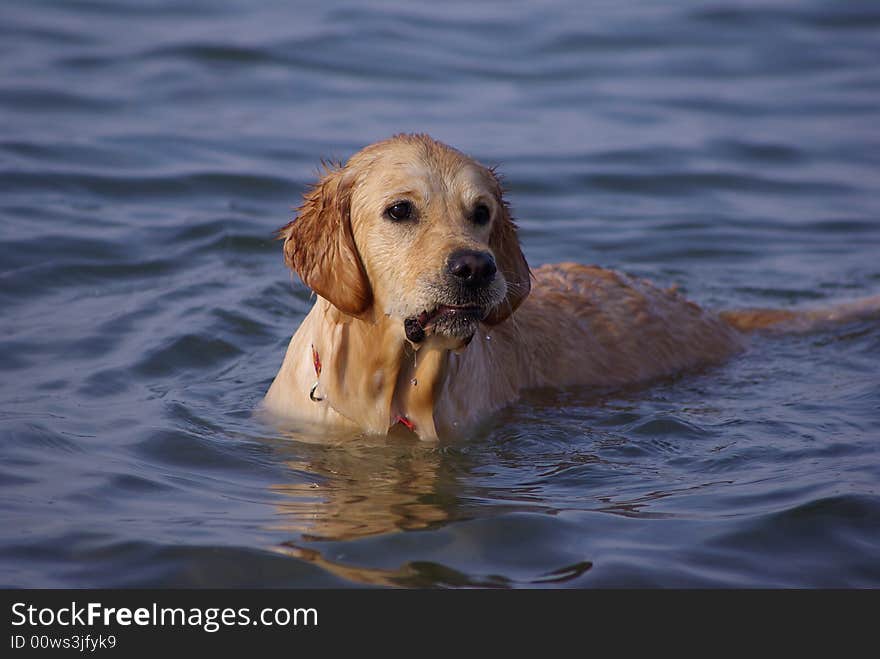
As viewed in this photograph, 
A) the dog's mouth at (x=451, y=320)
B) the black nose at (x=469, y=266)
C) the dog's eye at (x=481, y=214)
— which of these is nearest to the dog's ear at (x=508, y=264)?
the dog's eye at (x=481, y=214)

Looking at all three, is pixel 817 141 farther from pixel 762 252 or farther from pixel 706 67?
pixel 762 252

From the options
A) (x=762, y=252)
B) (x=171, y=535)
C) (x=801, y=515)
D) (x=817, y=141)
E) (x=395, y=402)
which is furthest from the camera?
(x=817, y=141)

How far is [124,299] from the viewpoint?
8875 millimetres

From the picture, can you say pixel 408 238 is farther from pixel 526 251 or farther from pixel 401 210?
pixel 526 251

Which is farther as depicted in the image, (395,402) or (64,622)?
(395,402)

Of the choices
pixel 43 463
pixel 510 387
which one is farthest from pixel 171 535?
pixel 510 387

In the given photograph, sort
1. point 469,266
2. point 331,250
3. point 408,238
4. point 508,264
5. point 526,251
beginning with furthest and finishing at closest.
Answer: point 526,251
point 508,264
point 331,250
point 408,238
point 469,266

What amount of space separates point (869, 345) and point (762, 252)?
2.71 metres

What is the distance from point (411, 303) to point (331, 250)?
21.1 inches

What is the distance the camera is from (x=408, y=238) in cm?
583

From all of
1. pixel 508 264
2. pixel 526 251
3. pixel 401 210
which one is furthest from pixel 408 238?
pixel 526 251

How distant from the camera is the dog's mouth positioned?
570 centimetres

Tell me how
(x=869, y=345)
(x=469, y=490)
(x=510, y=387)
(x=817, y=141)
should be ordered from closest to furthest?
1. (x=469, y=490)
2. (x=510, y=387)
3. (x=869, y=345)
4. (x=817, y=141)

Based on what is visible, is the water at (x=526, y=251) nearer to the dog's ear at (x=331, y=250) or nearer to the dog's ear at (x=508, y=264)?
the dog's ear at (x=508, y=264)
